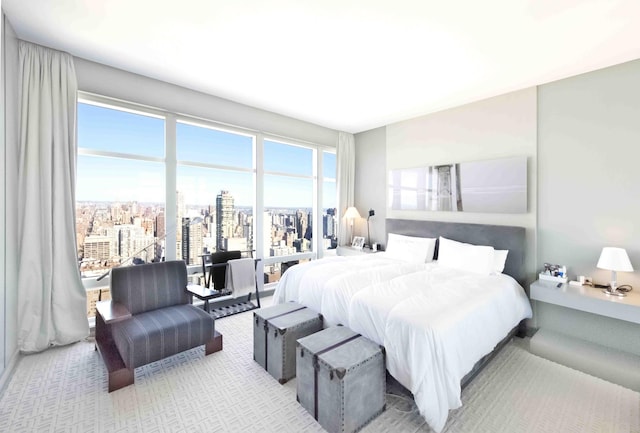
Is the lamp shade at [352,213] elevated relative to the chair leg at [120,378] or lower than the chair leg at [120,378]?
elevated

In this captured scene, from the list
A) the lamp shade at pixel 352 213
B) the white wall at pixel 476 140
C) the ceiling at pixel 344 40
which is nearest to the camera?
the ceiling at pixel 344 40

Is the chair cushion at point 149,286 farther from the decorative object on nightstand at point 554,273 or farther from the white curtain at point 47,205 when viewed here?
the decorative object on nightstand at point 554,273

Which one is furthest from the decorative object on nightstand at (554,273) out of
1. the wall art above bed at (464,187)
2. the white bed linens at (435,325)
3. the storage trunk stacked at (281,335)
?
the storage trunk stacked at (281,335)

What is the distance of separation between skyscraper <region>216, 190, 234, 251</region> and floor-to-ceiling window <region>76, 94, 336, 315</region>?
0.01m

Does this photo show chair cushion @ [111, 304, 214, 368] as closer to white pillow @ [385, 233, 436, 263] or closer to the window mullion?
the window mullion

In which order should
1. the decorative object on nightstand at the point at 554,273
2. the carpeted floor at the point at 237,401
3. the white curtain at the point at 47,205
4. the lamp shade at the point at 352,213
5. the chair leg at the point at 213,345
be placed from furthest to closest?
1. the lamp shade at the point at 352,213
2. the decorative object on nightstand at the point at 554,273
3. the chair leg at the point at 213,345
4. the white curtain at the point at 47,205
5. the carpeted floor at the point at 237,401

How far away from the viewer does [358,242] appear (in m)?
5.38

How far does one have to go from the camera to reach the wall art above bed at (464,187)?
11.4 feet

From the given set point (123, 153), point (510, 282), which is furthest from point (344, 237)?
point (123, 153)

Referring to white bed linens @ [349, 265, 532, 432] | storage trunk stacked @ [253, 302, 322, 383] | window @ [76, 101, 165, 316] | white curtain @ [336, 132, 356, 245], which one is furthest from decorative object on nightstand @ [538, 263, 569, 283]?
window @ [76, 101, 165, 316]

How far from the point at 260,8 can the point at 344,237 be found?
4089 millimetres

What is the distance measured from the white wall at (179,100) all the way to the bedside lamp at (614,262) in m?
4.22

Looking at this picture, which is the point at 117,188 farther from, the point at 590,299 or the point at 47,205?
the point at 590,299

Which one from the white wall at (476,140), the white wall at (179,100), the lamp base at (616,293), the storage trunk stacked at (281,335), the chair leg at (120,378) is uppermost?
the white wall at (179,100)
